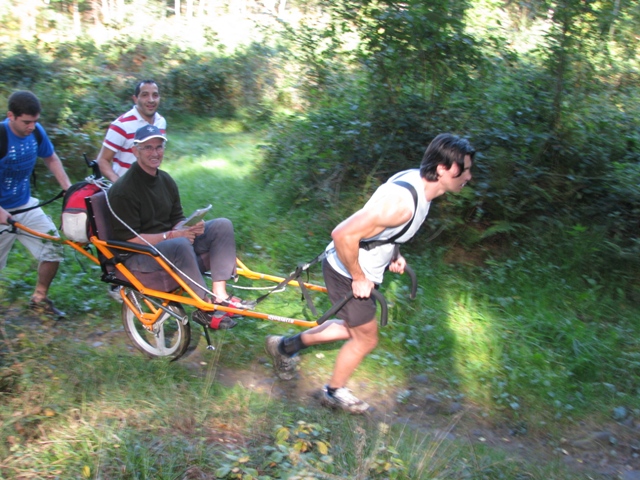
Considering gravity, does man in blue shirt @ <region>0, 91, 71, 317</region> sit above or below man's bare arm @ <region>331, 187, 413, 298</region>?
below

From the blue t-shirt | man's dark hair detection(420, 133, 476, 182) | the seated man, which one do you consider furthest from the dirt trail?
man's dark hair detection(420, 133, 476, 182)

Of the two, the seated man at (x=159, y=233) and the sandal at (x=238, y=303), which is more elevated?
the seated man at (x=159, y=233)

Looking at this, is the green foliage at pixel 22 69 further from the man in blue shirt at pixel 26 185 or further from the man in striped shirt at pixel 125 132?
the man in blue shirt at pixel 26 185

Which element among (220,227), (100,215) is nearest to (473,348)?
(220,227)

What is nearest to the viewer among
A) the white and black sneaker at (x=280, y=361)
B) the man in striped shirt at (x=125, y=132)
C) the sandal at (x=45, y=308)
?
the white and black sneaker at (x=280, y=361)

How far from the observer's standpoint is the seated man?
4.77 metres

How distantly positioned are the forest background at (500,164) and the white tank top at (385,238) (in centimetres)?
146

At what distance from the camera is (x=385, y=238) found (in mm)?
4090

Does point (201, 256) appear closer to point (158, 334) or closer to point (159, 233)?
point (159, 233)

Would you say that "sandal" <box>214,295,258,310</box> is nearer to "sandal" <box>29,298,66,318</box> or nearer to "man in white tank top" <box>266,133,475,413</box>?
"man in white tank top" <box>266,133,475,413</box>

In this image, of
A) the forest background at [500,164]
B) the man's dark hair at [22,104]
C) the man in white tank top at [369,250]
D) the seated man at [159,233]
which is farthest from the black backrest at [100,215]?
the forest background at [500,164]

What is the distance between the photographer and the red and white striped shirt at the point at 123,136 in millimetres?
5840

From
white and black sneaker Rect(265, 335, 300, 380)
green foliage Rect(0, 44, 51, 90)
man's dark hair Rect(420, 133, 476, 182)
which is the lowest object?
green foliage Rect(0, 44, 51, 90)

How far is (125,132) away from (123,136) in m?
0.04
